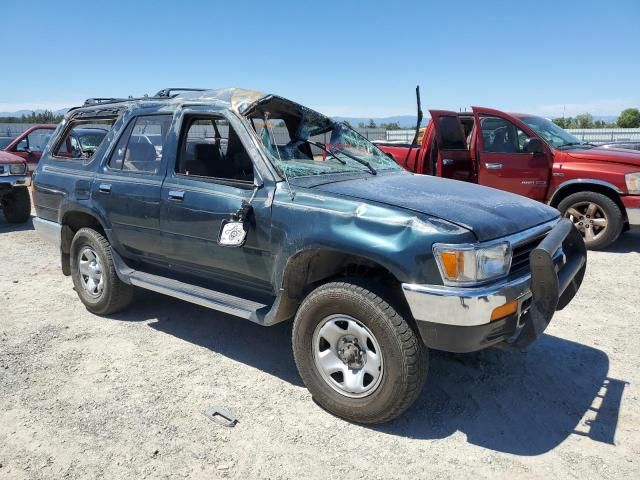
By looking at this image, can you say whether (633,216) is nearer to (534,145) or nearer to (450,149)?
(534,145)

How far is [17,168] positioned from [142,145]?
256 inches

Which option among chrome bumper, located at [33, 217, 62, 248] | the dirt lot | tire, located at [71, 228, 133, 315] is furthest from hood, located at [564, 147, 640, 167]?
chrome bumper, located at [33, 217, 62, 248]

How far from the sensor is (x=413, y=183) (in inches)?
145

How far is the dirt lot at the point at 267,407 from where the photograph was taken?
2738mm

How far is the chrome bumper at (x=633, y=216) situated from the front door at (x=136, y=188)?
598 cm

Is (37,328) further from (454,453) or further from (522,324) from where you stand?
(522,324)

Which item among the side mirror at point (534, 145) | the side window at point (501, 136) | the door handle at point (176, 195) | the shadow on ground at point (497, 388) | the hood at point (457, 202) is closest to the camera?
the hood at point (457, 202)

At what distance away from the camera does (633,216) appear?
683cm

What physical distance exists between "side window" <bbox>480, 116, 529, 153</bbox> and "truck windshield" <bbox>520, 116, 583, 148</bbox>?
0.28 meters

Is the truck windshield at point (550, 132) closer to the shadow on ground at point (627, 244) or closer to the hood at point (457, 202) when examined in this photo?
the shadow on ground at point (627, 244)

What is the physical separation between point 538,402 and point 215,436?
204cm

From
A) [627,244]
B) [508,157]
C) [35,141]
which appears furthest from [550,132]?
[35,141]

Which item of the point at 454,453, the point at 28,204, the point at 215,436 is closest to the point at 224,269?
the point at 215,436

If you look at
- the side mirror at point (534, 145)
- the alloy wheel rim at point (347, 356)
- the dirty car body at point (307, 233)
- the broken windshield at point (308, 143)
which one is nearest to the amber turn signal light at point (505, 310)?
the dirty car body at point (307, 233)
